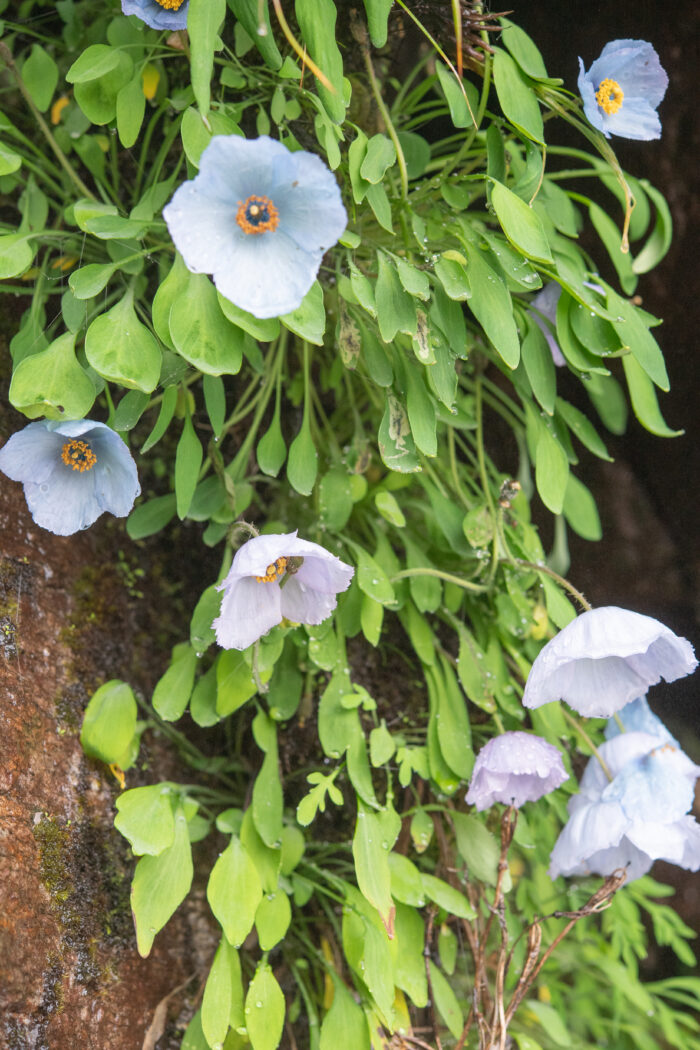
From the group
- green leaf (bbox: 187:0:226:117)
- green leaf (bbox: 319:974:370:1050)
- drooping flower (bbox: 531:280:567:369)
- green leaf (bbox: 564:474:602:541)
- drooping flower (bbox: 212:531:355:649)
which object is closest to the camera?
green leaf (bbox: 187:0:226:117)

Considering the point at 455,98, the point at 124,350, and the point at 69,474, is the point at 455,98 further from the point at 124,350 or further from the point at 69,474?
the point at 69,474

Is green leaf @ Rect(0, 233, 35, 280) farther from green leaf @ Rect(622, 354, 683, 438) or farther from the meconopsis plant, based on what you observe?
green leaf @ Rect(622, 354, 683, 438)

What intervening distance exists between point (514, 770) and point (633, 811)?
15cm

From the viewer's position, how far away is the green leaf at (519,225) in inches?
28.6

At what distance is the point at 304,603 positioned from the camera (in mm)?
816

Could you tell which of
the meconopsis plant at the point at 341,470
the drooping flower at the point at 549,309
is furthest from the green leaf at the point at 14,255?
the drooping flower at the point at 549,309

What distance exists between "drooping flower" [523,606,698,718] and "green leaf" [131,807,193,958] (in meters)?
0.37

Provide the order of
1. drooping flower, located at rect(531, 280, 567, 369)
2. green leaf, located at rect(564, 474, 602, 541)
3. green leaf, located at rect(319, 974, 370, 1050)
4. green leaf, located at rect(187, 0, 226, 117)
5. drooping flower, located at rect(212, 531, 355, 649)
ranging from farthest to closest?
green leaf, located at rect(564, 474, 602, 541), drooping flower, located at rect(531, 280, 567, 369), green leaf, located at rect(319, 974, 370, 1050), drooping flower, located at rect(212, 531, 355, 649), green leaf, located at rect(187, 0, 226, 117)

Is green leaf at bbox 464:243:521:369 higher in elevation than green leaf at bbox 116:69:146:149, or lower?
higher

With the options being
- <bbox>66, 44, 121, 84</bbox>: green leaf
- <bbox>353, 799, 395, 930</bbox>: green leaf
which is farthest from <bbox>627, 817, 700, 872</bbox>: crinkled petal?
<bbox>66, 44, 121, 84</bbox>: green leaf

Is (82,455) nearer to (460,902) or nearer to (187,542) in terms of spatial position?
(187,542)

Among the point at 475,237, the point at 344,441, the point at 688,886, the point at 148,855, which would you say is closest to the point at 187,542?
the point at 344,441

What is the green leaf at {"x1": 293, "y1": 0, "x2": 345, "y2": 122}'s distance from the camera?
26.9 inches

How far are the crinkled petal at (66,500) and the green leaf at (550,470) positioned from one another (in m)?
0.46
